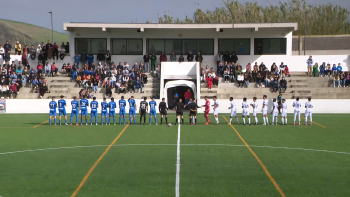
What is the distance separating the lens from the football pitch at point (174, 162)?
11.8 meters

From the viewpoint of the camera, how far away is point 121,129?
25297 mm

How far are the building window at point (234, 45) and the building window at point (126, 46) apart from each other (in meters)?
7.57

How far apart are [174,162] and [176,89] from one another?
26813 mm

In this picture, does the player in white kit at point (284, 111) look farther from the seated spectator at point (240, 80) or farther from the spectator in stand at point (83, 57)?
the spectator in stand at point (83, 57)

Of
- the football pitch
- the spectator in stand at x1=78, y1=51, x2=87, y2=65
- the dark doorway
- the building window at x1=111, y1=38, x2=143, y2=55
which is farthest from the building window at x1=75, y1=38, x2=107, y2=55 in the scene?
the football pitch

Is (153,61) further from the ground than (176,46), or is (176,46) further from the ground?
(176,46)

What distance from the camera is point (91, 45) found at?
45.8 m

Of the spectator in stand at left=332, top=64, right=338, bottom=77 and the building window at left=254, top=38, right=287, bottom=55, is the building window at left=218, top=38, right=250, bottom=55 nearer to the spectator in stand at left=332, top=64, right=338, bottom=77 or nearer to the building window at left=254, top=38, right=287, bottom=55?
the building window at left=254, top=38, right=287, bottom=55

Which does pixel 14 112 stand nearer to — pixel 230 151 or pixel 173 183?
pixel 230 151

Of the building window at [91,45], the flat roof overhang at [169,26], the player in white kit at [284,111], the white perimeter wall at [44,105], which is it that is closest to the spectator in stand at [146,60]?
the flat roof overhang at [169,26]

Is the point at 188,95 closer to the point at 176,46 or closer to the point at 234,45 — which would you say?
the point at 176,46

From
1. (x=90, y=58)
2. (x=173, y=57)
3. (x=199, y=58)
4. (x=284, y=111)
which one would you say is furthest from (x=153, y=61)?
(x=284, y=111)

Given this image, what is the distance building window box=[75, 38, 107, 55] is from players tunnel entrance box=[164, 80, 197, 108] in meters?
8.35

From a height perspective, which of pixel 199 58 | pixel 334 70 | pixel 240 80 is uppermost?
pixel 199 58
